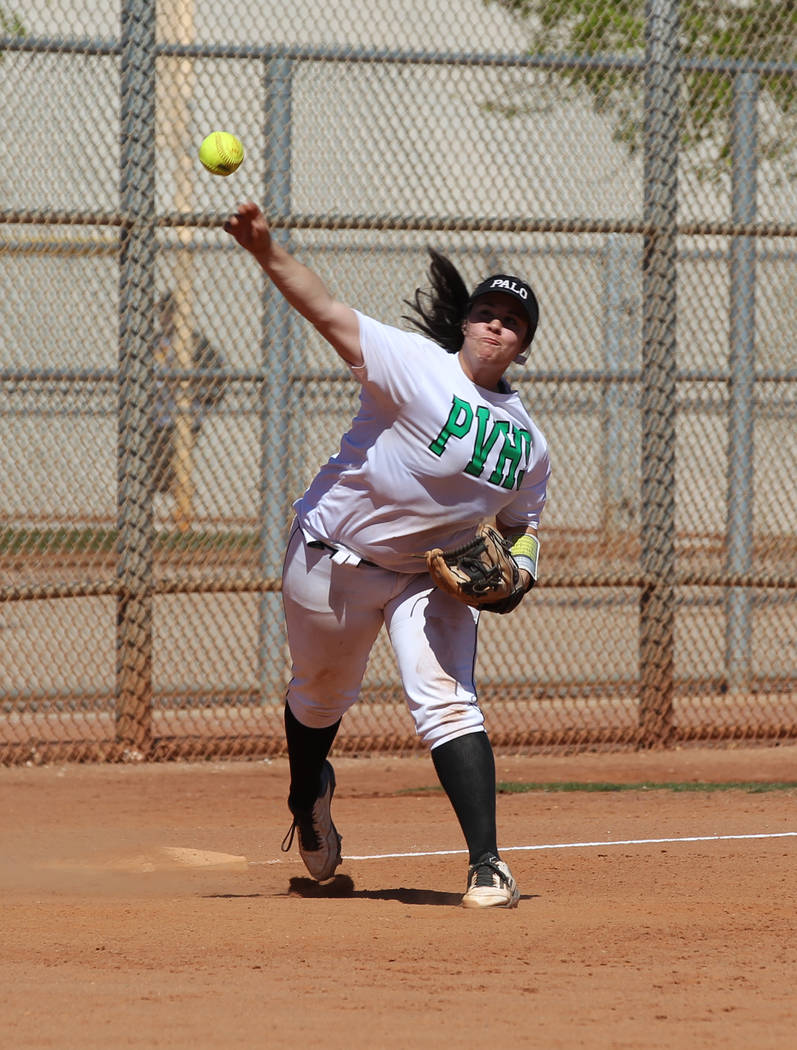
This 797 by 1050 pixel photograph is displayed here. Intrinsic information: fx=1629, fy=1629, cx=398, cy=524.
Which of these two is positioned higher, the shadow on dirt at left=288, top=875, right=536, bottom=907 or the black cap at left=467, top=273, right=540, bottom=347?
the black cap at left=467, top=273, right=540, bottom=347

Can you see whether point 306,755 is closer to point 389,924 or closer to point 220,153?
point 389,924

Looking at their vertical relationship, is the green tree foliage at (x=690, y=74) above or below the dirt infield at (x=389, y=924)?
above

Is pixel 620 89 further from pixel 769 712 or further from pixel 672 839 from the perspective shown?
pixel 672 839

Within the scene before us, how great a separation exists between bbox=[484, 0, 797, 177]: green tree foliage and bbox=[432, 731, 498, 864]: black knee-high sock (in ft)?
15.1

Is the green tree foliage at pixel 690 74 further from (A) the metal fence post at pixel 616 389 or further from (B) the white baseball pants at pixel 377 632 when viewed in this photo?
(B) the white baseball pants at pixel 377 632

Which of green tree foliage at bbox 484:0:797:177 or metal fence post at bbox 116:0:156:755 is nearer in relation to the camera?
metal fence post at bbox 116:0:156:755

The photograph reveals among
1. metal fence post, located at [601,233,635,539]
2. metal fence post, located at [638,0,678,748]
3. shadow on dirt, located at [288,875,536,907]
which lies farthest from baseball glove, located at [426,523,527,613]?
metal fence post, located at [601,233,635,539]

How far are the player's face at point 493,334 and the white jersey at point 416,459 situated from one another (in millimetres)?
56

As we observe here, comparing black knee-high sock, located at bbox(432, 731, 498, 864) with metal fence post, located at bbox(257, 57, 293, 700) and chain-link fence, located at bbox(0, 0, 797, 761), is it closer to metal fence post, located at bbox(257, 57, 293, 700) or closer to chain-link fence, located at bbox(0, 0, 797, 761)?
chain-link fence, located at bbox(0, 0, 797, 761)

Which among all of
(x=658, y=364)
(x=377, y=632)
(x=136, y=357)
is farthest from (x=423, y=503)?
(x=658, y=364)

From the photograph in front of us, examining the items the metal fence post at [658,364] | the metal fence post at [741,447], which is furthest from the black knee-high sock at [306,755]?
the metal fence post at [741,447]

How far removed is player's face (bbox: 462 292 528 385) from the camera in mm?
4789

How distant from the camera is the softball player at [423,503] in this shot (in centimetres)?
467

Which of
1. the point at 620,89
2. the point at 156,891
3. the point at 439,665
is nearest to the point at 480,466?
the point at 439,665
